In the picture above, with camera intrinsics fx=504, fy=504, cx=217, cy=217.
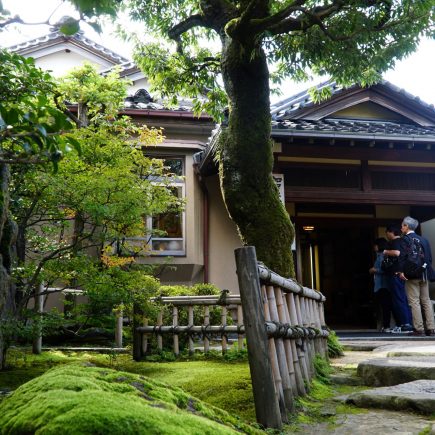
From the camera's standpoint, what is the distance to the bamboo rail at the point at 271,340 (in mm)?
3105

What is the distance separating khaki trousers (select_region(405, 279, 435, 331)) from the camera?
9516 millimetres

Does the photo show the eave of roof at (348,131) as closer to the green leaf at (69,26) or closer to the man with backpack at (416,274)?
the man with backpack at (416,274)

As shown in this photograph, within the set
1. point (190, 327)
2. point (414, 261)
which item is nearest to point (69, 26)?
point (190, 327)

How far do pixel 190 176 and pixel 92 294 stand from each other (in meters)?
6.31

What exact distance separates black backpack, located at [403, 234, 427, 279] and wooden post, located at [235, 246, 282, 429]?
698cm

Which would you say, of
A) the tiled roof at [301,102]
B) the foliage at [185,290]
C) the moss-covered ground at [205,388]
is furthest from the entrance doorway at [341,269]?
the moss-covered ground at [205,388]

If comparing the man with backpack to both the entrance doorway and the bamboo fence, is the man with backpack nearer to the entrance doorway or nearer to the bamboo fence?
the entrance doorway

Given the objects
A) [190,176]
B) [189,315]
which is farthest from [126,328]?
[190,176]

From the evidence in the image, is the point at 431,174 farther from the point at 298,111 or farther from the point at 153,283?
the point at 153,283

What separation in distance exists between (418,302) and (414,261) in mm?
837

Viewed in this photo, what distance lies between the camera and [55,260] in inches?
222

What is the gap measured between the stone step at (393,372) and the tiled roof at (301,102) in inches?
262

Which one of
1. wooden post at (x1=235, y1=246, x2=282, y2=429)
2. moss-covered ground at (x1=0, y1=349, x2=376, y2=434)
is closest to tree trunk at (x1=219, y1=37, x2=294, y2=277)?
moss-covered ground at (x1=0, y1=349, x2=376, y2=434)

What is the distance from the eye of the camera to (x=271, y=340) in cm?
336
